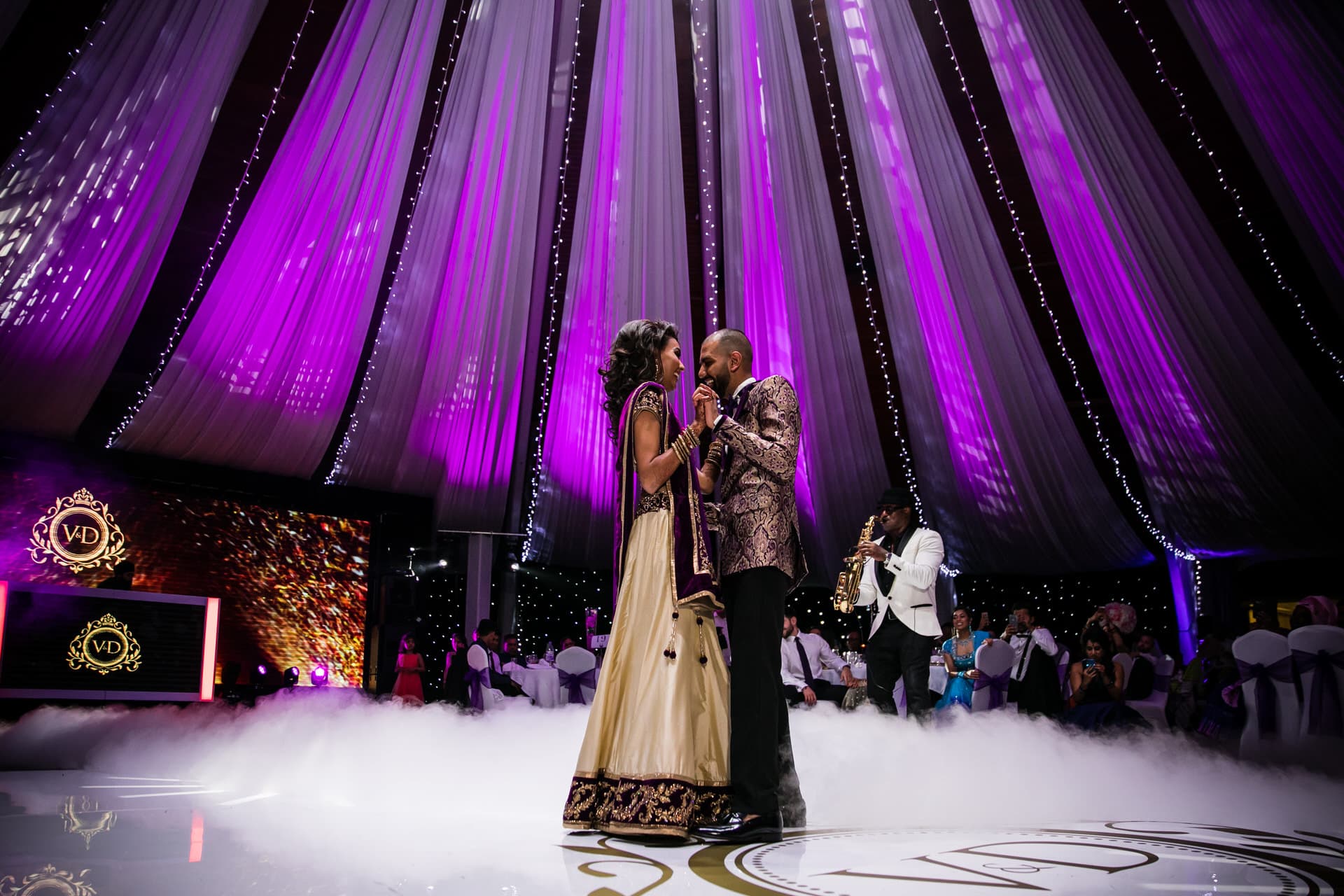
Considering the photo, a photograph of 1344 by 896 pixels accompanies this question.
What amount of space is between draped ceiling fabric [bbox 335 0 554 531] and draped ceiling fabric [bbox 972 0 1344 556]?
8.43 feet

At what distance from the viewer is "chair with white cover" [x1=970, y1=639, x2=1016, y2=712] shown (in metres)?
5.69

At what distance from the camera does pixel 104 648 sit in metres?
5.66

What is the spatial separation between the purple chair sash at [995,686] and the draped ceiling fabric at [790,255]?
2.78 metres

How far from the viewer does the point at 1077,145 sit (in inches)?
201

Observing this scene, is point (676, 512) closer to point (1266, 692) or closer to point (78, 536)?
point (1266, 692)

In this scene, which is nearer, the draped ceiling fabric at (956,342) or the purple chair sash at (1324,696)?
the purple chair sash at (1324,696)

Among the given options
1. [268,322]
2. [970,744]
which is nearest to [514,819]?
[970,744]

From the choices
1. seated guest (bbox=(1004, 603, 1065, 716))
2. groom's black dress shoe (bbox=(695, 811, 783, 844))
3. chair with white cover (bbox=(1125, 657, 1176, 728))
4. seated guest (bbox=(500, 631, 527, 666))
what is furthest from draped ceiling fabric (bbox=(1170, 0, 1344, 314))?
seated guest (bbox=(500, 631, 527, 666))

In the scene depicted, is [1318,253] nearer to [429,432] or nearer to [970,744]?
[970,744]

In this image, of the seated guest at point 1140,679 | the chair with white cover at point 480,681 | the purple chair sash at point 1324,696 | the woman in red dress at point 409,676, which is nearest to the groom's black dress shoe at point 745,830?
the purple chair sash at point 1324,696

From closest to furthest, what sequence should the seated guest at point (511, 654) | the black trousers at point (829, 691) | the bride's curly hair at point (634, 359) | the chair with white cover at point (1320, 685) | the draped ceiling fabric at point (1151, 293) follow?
the bride's curly hair at point (634, 359) → the chair with white cover at point (1320, 685) → the draped ceiling fabric at point (1151, 293) → the black trousers at point (829, 691) → the seated guest at point (511, 654)

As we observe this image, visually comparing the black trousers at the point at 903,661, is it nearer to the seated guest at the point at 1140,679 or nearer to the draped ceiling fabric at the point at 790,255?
the seated guest at the point at 1140,679

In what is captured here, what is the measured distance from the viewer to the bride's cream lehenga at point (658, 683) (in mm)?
2025

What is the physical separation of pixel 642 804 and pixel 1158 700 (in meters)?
6.10
